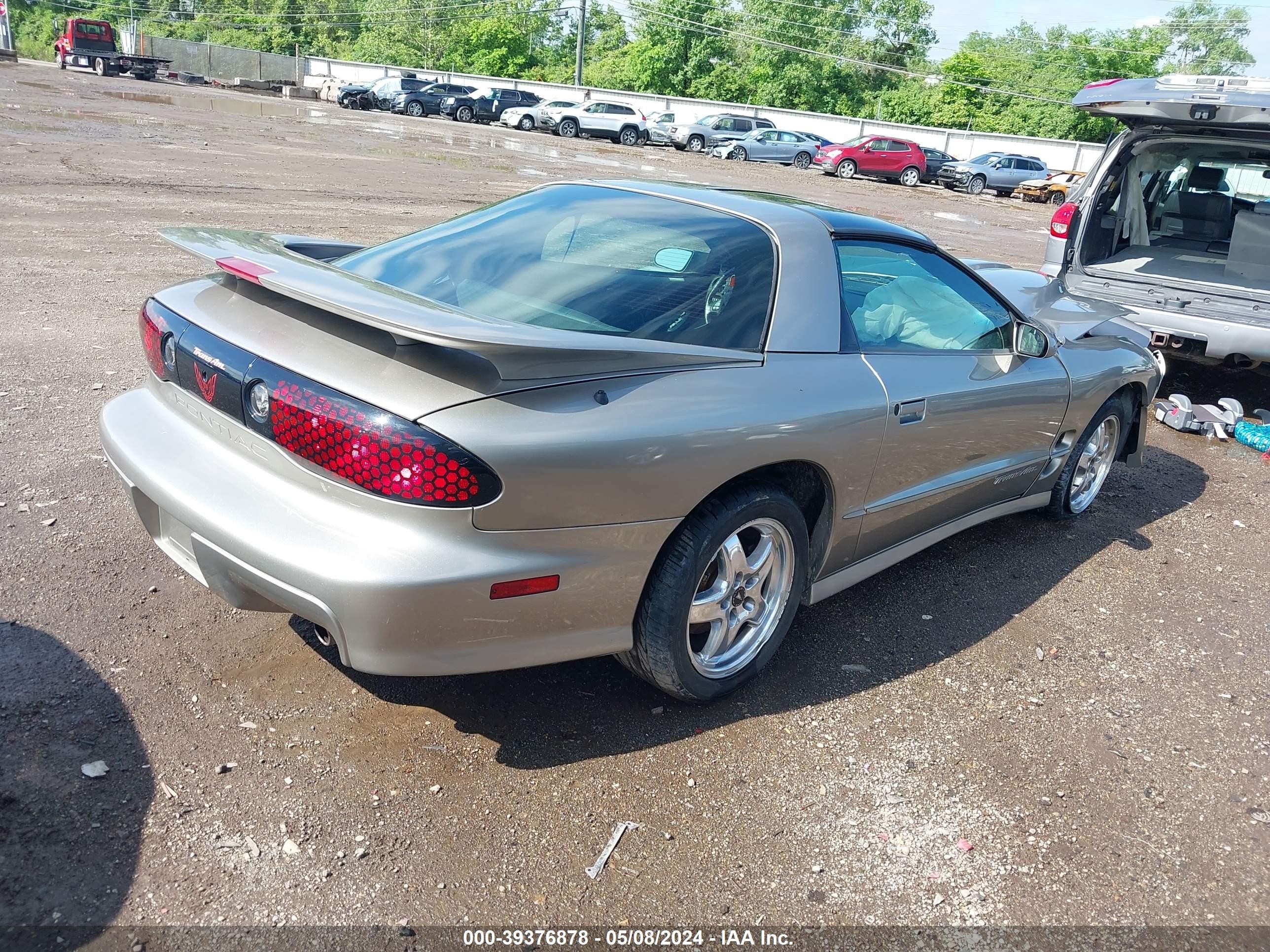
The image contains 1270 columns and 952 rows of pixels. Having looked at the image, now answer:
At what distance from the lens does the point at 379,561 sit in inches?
90.4

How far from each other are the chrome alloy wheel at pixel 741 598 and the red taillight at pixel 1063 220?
19.0 ft

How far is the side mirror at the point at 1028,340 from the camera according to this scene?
13.0 ft

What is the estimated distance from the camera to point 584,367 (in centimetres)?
252

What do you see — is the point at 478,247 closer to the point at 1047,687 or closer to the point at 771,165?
the point at 1047,687

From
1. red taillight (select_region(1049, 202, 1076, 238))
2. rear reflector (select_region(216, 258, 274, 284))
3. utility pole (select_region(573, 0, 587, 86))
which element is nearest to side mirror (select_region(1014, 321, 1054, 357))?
rear reflector (select_region(216, 258, 274, 284))

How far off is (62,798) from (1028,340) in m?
3.66

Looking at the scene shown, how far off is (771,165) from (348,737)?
35.0 metres

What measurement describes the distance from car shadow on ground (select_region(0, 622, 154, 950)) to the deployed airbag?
2.59 meters

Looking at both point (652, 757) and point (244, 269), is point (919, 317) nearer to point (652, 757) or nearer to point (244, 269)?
point (652, 757)

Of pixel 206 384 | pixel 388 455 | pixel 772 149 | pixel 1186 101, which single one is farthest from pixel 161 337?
pixel 772 149

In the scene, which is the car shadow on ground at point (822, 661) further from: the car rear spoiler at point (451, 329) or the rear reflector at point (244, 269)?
the rear reflector at point (244, 269)

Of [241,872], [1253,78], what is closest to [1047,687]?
[241,872]

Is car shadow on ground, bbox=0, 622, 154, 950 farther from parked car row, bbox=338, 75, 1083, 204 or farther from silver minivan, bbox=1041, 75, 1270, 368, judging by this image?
parked car row, bbox=338, 75, 1083, 204

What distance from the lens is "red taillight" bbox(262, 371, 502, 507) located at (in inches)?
89.5
